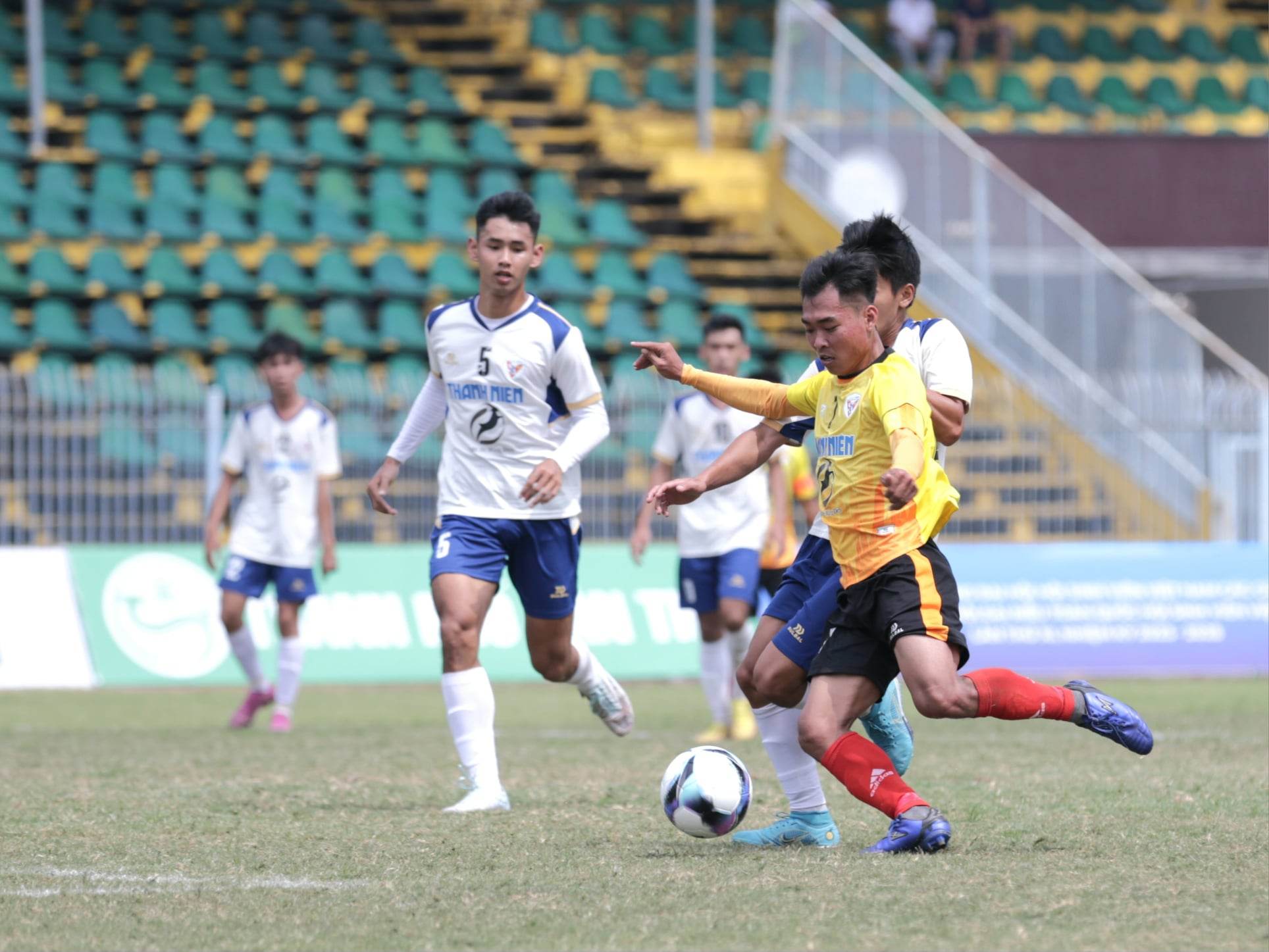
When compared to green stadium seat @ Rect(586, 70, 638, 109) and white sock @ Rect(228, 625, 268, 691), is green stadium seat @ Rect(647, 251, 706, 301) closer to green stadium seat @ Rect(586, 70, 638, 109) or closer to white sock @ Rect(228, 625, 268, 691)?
green stadium seat @ Rect(586, 70, 638, 109)

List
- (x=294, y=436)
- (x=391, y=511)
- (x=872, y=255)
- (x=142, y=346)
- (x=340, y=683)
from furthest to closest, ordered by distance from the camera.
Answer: (x=142, y=346) → (x=340, y=683) → (x=294, y=436) → (x=391, y=511) → (x=872, y=255)

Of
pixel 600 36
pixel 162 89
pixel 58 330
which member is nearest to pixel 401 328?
pixel 58 330

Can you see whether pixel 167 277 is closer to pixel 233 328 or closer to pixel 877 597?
pixel 233 328

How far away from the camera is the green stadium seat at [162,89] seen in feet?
76.3

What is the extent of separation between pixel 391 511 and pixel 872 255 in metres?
2.79

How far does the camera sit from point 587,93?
26.1 metres

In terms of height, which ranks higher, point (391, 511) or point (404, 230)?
point (404, 230)

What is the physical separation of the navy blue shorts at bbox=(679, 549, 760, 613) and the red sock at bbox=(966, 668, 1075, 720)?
515cm

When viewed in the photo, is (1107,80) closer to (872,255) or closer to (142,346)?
(142,346)

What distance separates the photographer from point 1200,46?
93.1ft

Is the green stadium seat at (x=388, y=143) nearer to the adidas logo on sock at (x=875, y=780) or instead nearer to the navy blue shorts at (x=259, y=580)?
the navy blue shorts at (x=259, y=580)

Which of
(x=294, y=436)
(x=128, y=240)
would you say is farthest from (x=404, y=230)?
(x=294, y=436)

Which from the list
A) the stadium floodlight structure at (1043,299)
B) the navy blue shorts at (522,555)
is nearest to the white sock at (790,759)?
the navy blue shorts at (522,555)

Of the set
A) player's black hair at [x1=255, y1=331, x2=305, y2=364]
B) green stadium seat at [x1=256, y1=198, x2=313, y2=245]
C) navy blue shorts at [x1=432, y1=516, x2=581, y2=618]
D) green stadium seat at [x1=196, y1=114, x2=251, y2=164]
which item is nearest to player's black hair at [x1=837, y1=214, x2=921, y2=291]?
navy blue shorts at [x1=432, y1=516, x2=581, y2=618]
